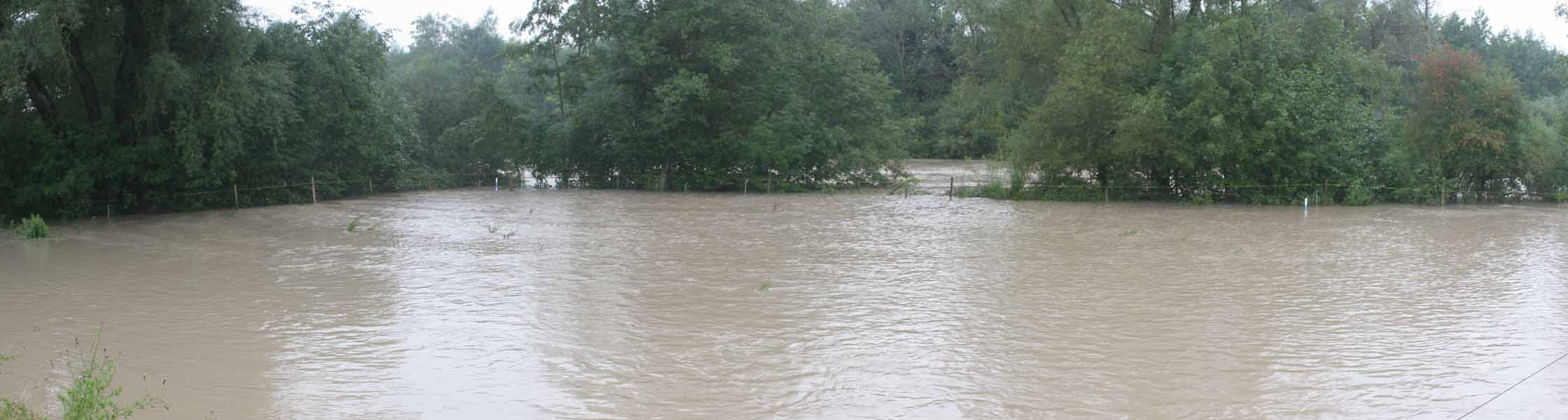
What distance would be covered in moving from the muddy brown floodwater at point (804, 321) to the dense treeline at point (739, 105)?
314 cm

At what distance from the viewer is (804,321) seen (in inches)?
477

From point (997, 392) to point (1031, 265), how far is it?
27.8 ft

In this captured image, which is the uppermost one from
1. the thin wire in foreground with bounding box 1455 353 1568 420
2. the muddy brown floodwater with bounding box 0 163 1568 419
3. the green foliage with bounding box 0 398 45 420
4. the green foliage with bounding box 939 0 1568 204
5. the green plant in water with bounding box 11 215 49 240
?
the green foliage with bounding box 939 0 1568 204

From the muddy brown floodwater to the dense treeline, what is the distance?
124 inches

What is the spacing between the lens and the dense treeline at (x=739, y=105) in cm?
2400

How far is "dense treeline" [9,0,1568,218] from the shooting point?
78.7 ft

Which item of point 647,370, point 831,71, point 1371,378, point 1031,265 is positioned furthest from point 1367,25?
point 647,370

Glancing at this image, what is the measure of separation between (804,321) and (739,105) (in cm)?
2405

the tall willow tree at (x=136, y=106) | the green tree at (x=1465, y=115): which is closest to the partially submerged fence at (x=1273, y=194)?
the green tree at (x=1465, y=115)

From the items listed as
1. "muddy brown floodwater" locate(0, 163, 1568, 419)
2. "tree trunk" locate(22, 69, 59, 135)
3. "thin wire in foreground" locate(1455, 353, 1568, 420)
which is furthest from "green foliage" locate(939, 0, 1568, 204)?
"tree trunk" locate(22, 69, 59, 135)

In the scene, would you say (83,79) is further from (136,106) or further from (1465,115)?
(1465,115)

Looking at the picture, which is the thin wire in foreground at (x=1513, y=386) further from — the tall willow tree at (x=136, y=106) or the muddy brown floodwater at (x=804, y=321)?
the tall willow tree at (x=136, y=106)

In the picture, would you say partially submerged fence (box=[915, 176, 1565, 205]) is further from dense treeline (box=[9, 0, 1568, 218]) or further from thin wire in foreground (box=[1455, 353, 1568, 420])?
thin wire in foreground (box=[1455, 353, 1568, 420])

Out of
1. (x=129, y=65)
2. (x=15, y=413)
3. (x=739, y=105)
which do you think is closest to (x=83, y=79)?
(x=129, y=65)
